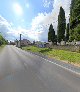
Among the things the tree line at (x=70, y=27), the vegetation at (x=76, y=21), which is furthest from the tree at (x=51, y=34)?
the vegetation at (x=76, y=21)

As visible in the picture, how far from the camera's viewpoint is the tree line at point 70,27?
48.1 meters

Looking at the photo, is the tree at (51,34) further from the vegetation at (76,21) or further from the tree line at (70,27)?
the vegetation at (76,21)

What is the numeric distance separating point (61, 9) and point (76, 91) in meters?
76.0

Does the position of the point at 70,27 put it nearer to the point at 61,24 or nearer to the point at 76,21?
the point at 76,21

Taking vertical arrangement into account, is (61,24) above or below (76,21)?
above

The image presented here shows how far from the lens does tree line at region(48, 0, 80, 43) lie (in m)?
48.1

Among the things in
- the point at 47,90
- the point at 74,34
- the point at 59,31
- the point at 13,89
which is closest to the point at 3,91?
the point at 13,89

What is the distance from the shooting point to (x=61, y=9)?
281ft

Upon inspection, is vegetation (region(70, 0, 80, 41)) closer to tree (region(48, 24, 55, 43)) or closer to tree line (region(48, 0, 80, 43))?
tree line (region(48, 0, 80, 43))

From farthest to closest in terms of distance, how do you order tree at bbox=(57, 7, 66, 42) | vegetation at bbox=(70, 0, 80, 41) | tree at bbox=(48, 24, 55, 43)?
tree at bbox=(48, 24, 55, 43) → tree at bbox=(57, 7, 66, 42) → vegetation at bbox=(70, 0, 80, 41)

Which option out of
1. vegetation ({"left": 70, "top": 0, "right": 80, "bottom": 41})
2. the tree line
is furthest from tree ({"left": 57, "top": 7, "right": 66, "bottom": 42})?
vegetation ({"left": 70, "top": 0, "right": 80, "bottom": 41})

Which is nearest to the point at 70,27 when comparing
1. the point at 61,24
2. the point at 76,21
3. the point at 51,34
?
the point at 76,21

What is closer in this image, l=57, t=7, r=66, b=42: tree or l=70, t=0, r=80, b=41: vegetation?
l=70, t=0, r=80, b=41: vegetation

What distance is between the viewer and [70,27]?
175ft
